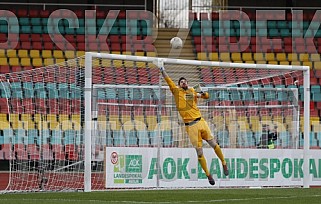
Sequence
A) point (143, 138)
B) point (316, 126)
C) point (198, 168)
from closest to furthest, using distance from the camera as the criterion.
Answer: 1. point (198, 168)
2. point (143, 138)
3. point (316, 126)

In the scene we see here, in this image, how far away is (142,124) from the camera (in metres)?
19.3

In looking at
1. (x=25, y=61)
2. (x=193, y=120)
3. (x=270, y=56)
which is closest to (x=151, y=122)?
(x=193, y=120)

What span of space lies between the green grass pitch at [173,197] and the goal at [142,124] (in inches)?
86.0

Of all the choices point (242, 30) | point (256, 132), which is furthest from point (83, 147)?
point (242, 30)

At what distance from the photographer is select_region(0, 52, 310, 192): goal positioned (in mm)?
17672

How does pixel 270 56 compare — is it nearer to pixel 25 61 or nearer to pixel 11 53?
pixel 25 61

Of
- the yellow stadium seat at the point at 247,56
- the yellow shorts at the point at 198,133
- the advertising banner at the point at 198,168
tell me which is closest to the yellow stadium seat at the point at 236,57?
the yellow stadium seat at the point at 247,56

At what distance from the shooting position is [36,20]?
2748 cm

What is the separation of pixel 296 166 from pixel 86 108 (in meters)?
4.80

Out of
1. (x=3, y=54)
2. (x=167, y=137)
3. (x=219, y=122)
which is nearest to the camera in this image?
(x=167, y=137)

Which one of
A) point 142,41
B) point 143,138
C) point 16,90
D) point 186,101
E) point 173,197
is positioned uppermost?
point 142,41

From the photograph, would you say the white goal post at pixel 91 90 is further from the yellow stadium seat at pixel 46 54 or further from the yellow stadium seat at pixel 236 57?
the yellow stadium seat at pixel 46 54

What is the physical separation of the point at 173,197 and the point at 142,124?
527 cm

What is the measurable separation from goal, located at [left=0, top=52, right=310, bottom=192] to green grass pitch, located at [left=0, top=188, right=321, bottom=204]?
2.18 m
